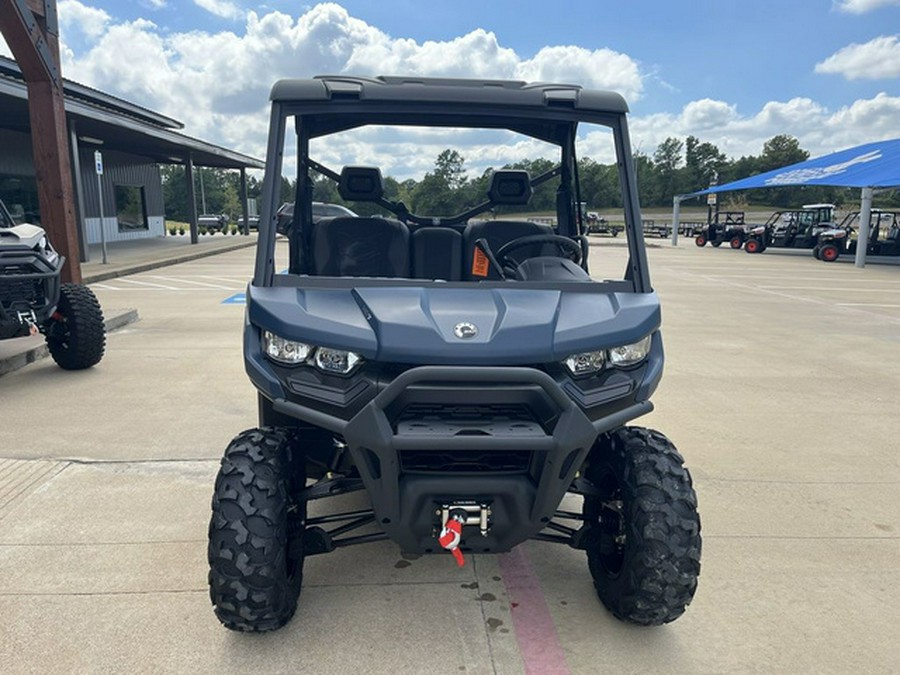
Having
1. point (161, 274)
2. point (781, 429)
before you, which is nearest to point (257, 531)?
point (781, 429)

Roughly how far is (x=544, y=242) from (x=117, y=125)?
17017 mm

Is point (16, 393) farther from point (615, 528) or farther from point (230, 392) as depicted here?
point (615, 528)

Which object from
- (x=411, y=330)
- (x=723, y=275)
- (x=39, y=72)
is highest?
(x=39, y=72)

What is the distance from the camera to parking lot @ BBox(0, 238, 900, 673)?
8.01ft

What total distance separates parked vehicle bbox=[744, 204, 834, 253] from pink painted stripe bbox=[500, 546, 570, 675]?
25877 mm

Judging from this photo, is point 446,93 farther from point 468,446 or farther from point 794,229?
point 794,229

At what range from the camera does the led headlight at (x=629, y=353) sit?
7.71 feet

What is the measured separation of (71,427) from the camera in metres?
4.73

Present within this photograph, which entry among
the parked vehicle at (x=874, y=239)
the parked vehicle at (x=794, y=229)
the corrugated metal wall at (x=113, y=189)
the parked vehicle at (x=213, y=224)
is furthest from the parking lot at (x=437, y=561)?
the parked vehicle at (x=213, y=224)

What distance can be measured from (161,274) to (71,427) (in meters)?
12.2

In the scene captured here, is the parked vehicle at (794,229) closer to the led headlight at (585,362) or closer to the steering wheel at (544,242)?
the steering wheel at (544,242)

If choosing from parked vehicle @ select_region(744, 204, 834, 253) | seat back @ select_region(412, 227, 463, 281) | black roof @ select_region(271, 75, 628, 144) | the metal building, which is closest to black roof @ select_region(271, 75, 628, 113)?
black roof @ select_region(271, 75, 628, 144)

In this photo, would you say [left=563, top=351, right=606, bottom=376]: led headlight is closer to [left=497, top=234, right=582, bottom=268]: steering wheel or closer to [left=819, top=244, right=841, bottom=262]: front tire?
[left=497, top=234, right=582, bottom=268]: steering wheel

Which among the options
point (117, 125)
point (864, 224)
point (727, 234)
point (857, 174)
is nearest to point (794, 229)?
point (857, 174)
